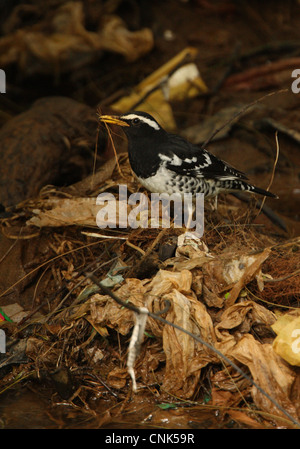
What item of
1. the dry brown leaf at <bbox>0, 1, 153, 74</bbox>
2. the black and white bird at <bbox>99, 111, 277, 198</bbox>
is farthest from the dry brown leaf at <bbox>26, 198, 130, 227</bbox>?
the dry brown leaf at <bbox>0, 1, 153, 74</bbox>

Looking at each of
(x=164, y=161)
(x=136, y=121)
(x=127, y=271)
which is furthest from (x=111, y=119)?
(x=127, y=271)

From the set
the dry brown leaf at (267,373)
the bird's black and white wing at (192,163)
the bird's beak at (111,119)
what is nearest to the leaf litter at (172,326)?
the dry brown leaf at (267,373)

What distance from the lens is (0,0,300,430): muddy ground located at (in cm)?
362

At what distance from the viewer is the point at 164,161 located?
4.66 m

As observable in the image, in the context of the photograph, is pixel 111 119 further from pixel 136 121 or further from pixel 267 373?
pixel 267 373

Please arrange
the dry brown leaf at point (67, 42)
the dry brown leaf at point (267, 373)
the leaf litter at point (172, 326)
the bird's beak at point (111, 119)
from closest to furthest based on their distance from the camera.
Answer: the dry brown leaf at point (267, 373)
the leaf litter at point (172, 326)
the bird's beak at point (111, 119)
the dry brown leaf at point (67, 42)

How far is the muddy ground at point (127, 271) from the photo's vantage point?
362cm

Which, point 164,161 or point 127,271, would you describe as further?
point 164,161

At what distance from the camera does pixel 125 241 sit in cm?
458

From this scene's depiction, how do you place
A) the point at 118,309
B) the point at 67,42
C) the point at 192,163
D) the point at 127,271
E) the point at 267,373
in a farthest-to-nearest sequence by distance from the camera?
the point at 67,42
the point at 192,163
the point at 127,271
the point at 118,309
the point at 267,373

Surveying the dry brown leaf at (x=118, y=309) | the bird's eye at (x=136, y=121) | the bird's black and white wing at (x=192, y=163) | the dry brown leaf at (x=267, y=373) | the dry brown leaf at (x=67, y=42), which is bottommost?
the dry brown leaf at (x=267, y=373)

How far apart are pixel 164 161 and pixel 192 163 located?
10.9 inches

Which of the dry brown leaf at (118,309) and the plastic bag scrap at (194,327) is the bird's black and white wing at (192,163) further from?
the dry brown leaf at (118,309)

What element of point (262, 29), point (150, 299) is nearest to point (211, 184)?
point (150, 299)
